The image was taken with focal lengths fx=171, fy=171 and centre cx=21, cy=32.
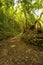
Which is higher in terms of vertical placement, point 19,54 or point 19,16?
point 19,16

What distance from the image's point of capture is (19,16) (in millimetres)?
9344

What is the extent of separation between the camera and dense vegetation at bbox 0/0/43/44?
8.09 m

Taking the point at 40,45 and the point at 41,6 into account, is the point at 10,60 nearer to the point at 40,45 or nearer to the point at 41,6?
the point at 40,45

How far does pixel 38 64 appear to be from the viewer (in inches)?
224

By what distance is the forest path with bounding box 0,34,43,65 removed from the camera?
19.4 feet

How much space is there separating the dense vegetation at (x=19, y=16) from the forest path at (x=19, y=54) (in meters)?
1.44

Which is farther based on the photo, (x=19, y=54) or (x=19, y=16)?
(x=19, y=16)

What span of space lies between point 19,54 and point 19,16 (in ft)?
10.9

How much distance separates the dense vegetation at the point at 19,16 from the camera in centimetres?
809

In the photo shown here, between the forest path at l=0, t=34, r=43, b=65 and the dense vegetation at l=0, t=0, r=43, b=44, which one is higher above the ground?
the dense vegetation at l=0, t=0, r=43, b=44

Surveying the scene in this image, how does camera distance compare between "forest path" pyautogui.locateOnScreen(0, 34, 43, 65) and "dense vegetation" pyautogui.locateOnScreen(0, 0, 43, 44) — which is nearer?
"forest path" pyautogui.locateOnScreen(0, 34, 43, 65)

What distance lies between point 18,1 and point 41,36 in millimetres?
1994

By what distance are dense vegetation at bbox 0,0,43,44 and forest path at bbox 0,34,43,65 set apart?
1.44 m

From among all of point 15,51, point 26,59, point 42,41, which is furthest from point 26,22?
point 26,59
